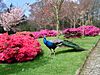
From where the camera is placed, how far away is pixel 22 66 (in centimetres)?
1092

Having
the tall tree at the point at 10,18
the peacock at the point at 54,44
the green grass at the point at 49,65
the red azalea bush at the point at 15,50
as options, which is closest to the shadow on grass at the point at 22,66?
the green grass at the point at 49,65

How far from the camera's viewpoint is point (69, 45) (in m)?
14.5

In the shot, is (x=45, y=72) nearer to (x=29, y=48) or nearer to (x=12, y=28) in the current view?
(x=29, y=48)

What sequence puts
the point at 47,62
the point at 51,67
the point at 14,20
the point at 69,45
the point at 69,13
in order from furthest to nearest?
the point at 69,13 < the point at 14,20 < the point at 69,45 < the point at 47,62 < the point at 51,67

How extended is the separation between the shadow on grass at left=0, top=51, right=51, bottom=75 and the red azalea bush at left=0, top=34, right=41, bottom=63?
0.32 metres

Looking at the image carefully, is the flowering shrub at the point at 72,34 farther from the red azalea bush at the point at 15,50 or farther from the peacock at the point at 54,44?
the red azalea bush at the point at 15,50

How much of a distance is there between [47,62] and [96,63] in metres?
1.94

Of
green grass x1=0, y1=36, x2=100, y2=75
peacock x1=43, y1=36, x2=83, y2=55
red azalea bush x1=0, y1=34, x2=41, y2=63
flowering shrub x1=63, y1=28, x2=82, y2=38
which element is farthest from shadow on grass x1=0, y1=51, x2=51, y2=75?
flowering shrub x1=63, y1=28, x2=82, y2=38

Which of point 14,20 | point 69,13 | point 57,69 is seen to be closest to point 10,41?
point 57,69

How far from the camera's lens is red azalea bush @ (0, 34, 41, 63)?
38.7 feet

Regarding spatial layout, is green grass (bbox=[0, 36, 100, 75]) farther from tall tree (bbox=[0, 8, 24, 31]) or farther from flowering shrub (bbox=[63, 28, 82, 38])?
tall tree (bbox=[0, 8, 24, 31])

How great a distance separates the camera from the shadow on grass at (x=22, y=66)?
33.0ft

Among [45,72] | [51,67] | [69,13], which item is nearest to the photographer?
[45,72]

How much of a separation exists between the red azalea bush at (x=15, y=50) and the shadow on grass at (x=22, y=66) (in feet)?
1.04
